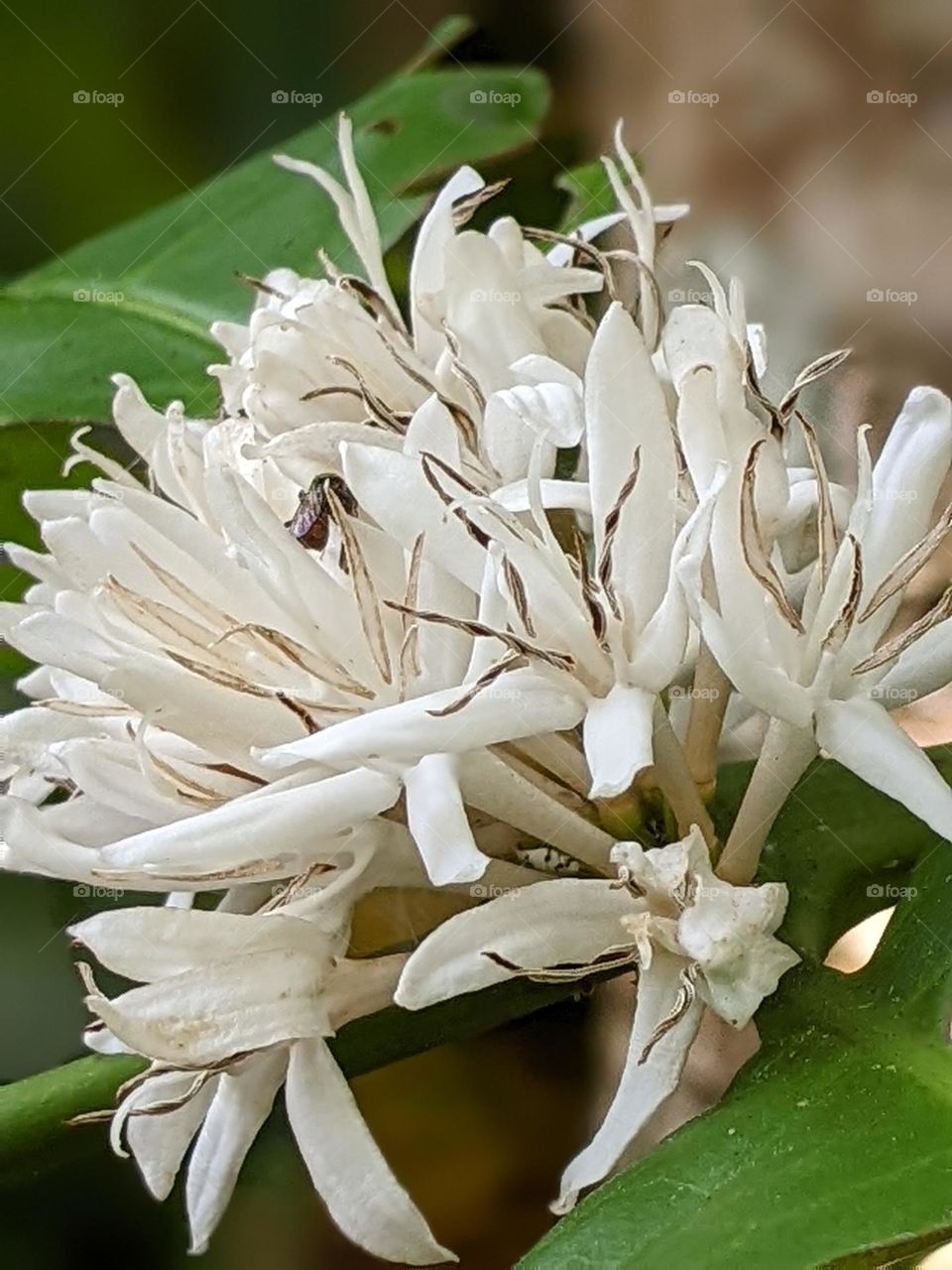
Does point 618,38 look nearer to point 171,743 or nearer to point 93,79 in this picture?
point 93,79

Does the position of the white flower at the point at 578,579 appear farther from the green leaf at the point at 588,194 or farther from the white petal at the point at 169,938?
the green leaf at the point at 588,194

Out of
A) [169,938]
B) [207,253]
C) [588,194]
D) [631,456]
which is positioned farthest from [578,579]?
[207,253]

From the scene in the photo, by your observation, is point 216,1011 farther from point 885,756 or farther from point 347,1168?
point 885,756

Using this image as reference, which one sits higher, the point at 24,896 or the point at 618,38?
the point at 618,38

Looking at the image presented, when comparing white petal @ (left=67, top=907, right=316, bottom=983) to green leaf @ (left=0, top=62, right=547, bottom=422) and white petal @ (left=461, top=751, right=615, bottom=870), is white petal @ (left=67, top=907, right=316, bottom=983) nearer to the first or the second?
white petal @ (left=461, top=751, right=615, bottom=870)

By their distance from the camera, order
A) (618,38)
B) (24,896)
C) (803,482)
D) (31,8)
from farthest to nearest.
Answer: (618,38) < (31,8) < (24,896) < (803,482)

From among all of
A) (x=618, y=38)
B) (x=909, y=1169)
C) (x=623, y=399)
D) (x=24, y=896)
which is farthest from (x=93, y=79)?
(x=909, y=1169)
